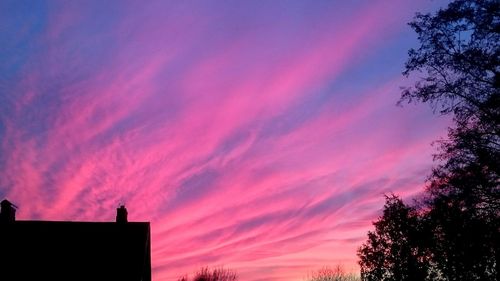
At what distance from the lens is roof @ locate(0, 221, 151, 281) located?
107 feet

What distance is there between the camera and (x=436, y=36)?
64.6ft

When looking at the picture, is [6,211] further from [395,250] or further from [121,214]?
[395,250]

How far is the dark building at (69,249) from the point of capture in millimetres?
32625

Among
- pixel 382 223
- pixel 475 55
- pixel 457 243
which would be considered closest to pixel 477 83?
pixel 475 55

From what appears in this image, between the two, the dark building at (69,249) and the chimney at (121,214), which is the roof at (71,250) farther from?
the chimney at (121,214)

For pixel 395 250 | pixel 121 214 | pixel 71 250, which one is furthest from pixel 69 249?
pixel 395 250

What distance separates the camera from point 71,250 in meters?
34.3

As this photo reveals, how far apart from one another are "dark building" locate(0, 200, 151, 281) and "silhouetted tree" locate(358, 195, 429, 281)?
2416cm

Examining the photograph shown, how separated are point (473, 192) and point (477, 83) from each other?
422 centimetres

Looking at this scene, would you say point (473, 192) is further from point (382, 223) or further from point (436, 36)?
point (382, 223)

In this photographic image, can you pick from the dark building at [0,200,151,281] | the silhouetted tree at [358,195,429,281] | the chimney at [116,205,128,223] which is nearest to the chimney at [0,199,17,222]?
the dark building at [0,200,151,281]

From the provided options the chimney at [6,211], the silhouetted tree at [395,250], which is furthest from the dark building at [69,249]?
the silhouetted tree at [395,250]

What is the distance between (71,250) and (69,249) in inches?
7.9

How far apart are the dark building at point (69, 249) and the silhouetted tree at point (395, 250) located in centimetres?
2416
